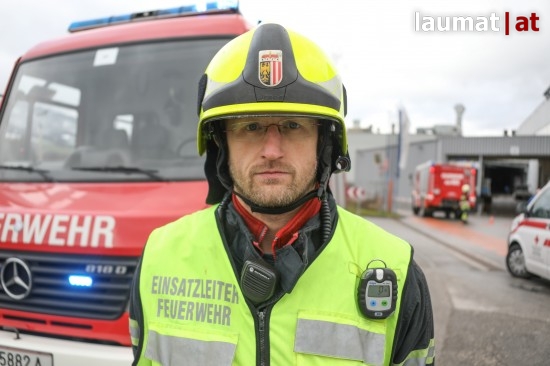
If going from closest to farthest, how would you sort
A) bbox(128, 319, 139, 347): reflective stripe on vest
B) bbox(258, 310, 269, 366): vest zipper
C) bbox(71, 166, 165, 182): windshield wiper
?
bbox(258, 310, 269, 366): vest zipper
bbox(128, 319, 139, 347): reflective stripe on vest
bbox(71, 166, 165, 182): windshield wiper

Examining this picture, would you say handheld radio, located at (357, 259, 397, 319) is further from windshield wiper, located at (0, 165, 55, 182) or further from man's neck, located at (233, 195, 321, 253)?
windshield wiper, located at (0, 165, 55, 182)

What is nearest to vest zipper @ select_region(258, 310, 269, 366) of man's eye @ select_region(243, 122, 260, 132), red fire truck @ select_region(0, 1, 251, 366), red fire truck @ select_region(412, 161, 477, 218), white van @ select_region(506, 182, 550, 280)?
man's eye @ select_region(243, 122, 260, 132)

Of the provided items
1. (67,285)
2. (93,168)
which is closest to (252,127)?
(67,285)

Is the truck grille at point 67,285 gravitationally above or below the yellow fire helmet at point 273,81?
below

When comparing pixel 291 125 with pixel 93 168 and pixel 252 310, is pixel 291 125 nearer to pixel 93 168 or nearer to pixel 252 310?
pixel 252 310

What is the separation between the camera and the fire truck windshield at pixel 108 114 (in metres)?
2.99

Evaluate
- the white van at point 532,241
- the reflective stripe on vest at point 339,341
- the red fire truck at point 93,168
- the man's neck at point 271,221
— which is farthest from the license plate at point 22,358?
the white van at point 532,241

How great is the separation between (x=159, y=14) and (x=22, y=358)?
2.57 metres

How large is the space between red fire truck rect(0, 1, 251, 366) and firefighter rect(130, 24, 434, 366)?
899 millimetres

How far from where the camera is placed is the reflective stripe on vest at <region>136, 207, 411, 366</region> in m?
1.39

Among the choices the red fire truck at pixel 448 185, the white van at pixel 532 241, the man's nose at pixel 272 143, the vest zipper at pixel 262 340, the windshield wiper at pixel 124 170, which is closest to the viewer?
the vest zipper at pixel 262 340

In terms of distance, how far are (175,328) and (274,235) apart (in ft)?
1.42

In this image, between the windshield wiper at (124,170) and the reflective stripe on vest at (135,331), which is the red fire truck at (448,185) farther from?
the reflective stripe on vest at (135,331)

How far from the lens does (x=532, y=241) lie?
23.4 ft
